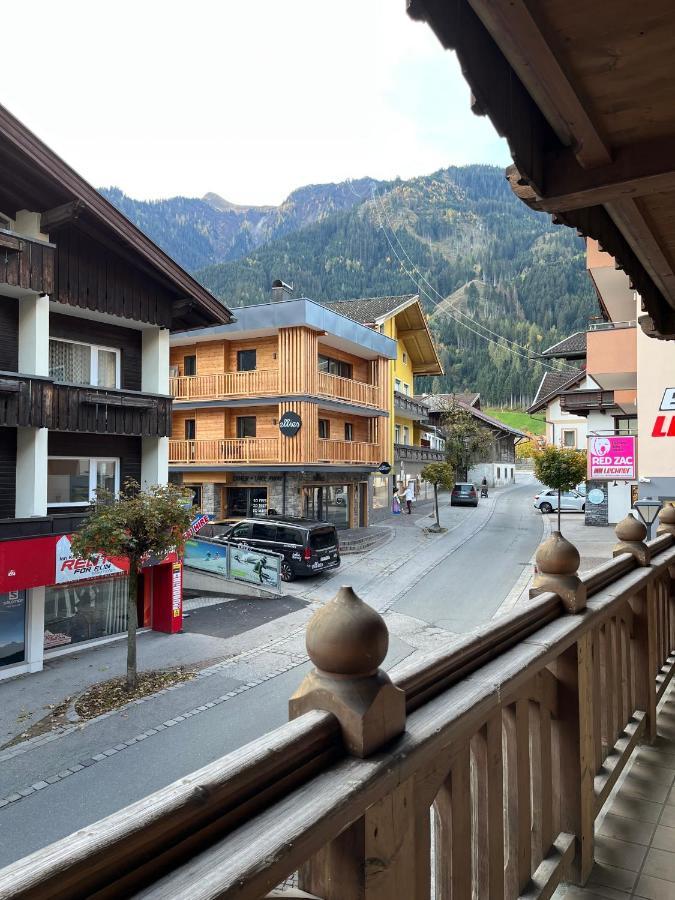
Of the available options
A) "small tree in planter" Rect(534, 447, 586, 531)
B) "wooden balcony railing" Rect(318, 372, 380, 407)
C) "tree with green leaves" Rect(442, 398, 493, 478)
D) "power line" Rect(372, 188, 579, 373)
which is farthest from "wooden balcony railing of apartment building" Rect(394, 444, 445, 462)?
"power line" Rect(372, 188, 579, 373)

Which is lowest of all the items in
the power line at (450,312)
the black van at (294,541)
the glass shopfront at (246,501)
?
the black van at (294,541)

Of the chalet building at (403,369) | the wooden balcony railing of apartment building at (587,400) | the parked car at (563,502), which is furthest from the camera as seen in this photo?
the parked car at (563,502)

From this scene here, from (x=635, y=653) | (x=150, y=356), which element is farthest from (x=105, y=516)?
(x=635, y=653)

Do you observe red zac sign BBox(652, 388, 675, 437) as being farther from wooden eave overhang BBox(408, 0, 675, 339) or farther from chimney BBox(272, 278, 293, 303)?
chimney BBox(272, 278, 293, 303)

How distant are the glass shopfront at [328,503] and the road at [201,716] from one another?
596 centimetres

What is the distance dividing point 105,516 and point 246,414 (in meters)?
13.0

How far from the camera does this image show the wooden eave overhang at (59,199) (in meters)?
10.6

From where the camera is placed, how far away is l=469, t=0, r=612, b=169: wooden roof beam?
1380 millimetres

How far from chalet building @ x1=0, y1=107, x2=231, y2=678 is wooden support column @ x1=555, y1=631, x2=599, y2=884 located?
10.4 m

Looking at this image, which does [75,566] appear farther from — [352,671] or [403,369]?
[403,369]

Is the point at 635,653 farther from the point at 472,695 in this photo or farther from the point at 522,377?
the point at 522,377

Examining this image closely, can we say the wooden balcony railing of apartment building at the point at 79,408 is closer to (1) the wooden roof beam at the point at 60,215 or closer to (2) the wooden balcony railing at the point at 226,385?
(1) the wooden roof beam at the point at 60,215

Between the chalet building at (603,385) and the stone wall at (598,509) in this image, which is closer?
the chalet building at (603,385)

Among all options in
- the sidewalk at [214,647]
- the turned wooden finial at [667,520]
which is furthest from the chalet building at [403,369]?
the turned wooden finial at [667,520]
